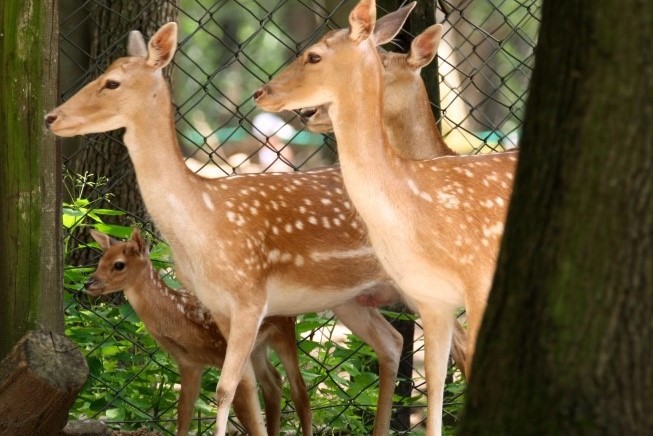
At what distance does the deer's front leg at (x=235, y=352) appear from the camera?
428 cm

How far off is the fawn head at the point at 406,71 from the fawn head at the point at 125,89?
68 centimetres

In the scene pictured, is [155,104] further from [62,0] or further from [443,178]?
[62,0]

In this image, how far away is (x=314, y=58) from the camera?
13.7 feet

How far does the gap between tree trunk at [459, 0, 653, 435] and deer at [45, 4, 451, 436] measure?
214 centimetres

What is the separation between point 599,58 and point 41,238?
2.19 m

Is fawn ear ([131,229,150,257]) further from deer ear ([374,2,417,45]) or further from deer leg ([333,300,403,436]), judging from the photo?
deer ear ([374,2,417,45])

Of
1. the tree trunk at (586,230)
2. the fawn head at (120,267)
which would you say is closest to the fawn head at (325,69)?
the fawn head at (120,267)

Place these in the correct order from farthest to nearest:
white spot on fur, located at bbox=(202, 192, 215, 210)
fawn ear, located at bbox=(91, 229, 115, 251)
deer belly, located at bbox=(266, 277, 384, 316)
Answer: fawn ear, located at bbox=(91, 229, 115, 251) → deer belly, located at bbox=(266, 277, 384, 316) → white spot on fur, located at bbox=(202, 192, 215, 210)

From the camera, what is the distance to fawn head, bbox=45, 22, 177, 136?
167 inches

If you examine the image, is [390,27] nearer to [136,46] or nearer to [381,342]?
[136,46]

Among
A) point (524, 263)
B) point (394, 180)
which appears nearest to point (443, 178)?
point (394, 180)

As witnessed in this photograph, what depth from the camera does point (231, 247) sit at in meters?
4.37

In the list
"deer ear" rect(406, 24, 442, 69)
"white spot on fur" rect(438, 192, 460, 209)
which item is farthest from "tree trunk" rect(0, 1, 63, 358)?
"deer ear" rect(406, 24, 442, 69)

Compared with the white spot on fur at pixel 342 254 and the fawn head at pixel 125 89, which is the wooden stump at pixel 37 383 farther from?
the white spot on fur at pixel 342 254
